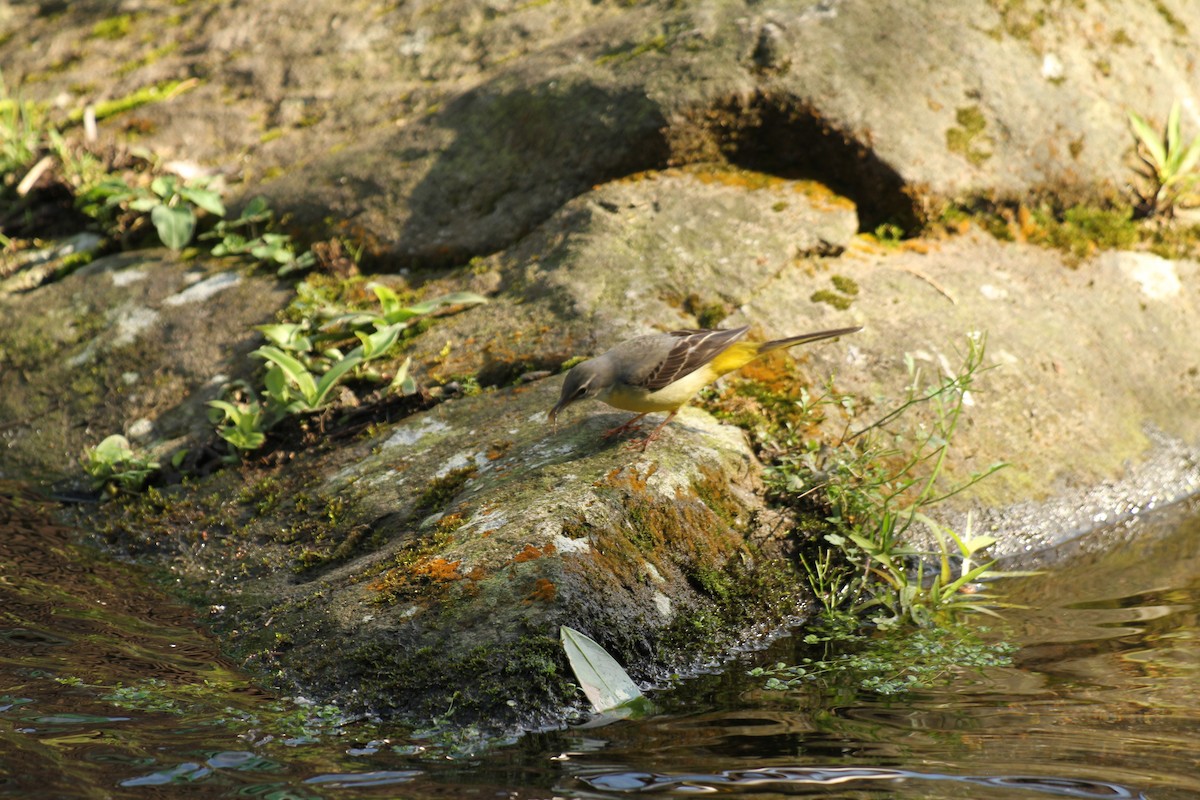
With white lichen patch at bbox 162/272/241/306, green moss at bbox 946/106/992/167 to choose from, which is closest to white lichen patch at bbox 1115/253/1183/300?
green moss at bbox 946/106/992/167

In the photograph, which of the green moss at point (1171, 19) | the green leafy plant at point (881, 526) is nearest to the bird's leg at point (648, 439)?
the green leafy plant at point (881, 526)

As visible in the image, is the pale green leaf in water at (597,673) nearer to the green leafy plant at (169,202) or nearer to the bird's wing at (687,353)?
the bird's wing at (687,353)

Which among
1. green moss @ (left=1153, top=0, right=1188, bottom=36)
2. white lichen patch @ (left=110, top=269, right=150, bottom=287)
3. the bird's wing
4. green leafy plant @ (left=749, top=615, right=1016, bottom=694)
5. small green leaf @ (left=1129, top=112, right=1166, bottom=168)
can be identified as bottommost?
green leafy plant @ (left=749, top=615, right=1016, bottom=694)

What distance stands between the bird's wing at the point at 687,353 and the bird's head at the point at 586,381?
0.20 meters

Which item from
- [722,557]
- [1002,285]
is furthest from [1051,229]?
[722,557]

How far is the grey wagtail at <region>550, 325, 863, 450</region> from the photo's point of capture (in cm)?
485

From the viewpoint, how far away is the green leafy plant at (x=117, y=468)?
5.90 meters

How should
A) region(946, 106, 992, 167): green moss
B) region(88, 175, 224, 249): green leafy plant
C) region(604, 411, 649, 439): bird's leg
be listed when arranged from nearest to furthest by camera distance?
region(604, 411, 649, 439): bird's leg, region(946, 106, 992, 167): green moss, region(88, 175, 224, 249): green leafy plant

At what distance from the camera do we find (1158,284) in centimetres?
718

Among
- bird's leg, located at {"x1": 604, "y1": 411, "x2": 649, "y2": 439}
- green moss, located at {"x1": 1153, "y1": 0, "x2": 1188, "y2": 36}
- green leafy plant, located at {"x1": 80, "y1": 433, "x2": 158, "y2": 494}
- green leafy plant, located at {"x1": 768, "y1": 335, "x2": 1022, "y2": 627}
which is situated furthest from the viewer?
green moss, located at {"x1": 1153, "y1": 0, "x2": 1188, "y2": 36}

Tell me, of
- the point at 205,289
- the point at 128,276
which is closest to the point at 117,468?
the point at 205,289

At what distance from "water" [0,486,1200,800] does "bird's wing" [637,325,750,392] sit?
4.21 feet

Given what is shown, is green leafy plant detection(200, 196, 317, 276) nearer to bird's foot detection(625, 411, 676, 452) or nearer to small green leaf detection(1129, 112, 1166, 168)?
bird's foot detection(625, 411, 676, 452)

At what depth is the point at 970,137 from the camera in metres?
7.12
